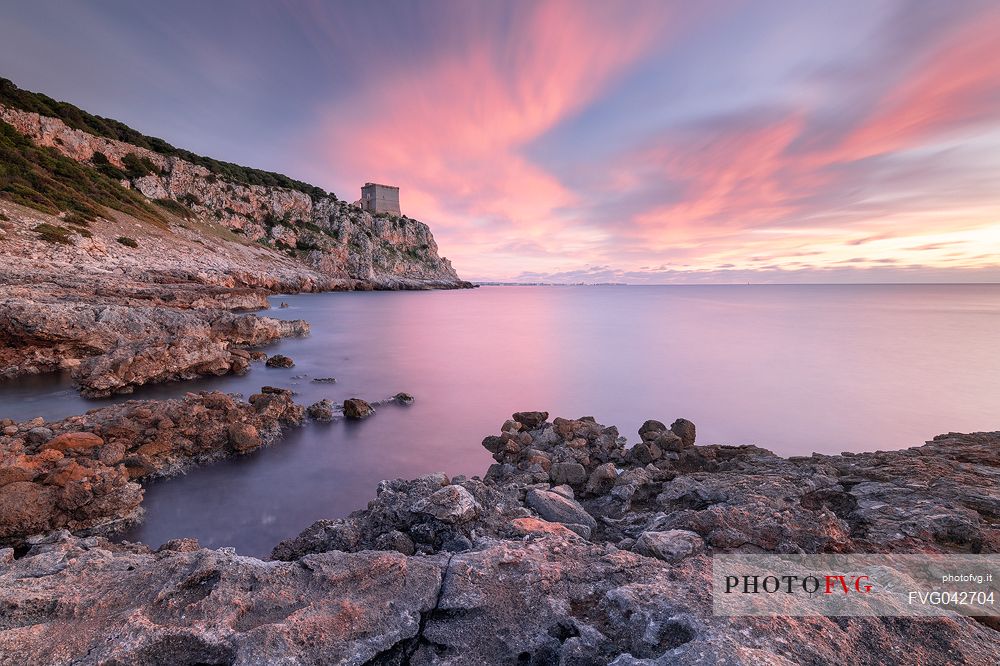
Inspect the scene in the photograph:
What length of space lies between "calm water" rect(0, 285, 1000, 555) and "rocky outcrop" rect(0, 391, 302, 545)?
1.48ft

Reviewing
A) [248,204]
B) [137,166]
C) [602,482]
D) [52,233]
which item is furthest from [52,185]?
[602,482]

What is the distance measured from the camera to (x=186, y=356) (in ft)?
40.2

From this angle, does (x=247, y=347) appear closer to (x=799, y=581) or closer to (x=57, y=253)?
(x=57, y=253)

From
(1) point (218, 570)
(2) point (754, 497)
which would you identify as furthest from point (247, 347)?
(2) point (754, 497)

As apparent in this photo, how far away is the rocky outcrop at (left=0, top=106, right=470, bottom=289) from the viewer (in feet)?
161

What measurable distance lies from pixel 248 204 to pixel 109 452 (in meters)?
75.9

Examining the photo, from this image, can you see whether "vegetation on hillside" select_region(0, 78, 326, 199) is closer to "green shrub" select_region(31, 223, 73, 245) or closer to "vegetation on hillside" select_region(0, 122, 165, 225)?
"vegetation on hillside" select_region(0, 122, 165, 225)

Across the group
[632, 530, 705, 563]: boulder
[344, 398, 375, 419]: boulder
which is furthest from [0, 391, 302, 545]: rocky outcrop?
[632, 530, 705, 563]: boulder

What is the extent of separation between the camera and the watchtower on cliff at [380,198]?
319 feet

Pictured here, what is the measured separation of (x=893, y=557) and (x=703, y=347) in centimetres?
2113

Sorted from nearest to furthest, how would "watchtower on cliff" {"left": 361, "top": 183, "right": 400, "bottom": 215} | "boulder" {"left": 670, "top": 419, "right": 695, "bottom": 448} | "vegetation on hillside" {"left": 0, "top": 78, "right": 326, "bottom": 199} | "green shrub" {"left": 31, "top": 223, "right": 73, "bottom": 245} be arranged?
1. "boulder" {"left": 670, "top": 419, "right": 695, "bottom": 448}
2. "green shrub" {"left": 31, "top": 223, "right": 73, "bottom": 245}
3. "vegetation on hillside" {"left": 0, "top": 78, "right": 326, "bottom": 199}
4. "watchtower on cliff" {"left": 361, "top": 183, "right": 400, "bottom": 215}

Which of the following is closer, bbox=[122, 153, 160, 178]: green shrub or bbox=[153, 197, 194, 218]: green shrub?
bbox=[153, 197, 194, 218]: green shrub

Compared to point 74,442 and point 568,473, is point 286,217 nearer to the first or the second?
point 74,442

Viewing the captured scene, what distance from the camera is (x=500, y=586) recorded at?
2.56m
